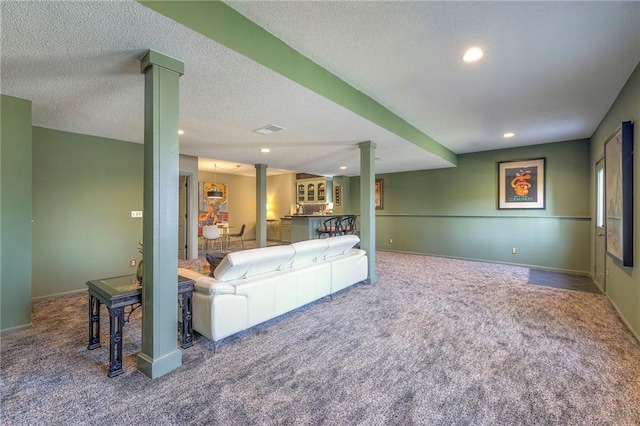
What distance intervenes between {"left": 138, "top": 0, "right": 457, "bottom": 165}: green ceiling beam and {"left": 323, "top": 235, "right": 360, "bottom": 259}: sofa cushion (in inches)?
67.4

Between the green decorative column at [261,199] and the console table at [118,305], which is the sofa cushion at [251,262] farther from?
the green decorative column at [261,199]

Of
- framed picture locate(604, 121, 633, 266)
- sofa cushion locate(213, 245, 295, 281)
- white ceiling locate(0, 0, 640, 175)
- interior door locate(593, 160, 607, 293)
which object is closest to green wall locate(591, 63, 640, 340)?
framed picture locate(604, 121, 633, 266)

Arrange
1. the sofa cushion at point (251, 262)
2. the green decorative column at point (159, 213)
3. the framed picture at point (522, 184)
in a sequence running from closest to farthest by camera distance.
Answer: the green decorative column at point (159, 213) → the sofa cushion at point (251, 262) → the framed picture at point (522, 184)

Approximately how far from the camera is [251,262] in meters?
2.84

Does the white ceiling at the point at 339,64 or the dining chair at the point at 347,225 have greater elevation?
the white ceiling at the point at 339,64

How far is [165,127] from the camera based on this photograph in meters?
2.13

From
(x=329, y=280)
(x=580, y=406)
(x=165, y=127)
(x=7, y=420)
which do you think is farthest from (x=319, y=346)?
(x=165, y=127)

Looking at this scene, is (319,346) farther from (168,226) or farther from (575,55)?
(575,55)

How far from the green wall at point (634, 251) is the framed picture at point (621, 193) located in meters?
0.07

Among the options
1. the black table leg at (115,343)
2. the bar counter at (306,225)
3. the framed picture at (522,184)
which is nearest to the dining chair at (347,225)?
the bar counter at (306,225)

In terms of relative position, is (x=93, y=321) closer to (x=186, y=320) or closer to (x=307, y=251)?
(x=186, y=320)

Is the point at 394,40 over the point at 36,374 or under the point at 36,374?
over

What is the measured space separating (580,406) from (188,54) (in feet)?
12.0

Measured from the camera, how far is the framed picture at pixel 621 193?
2.86 m
